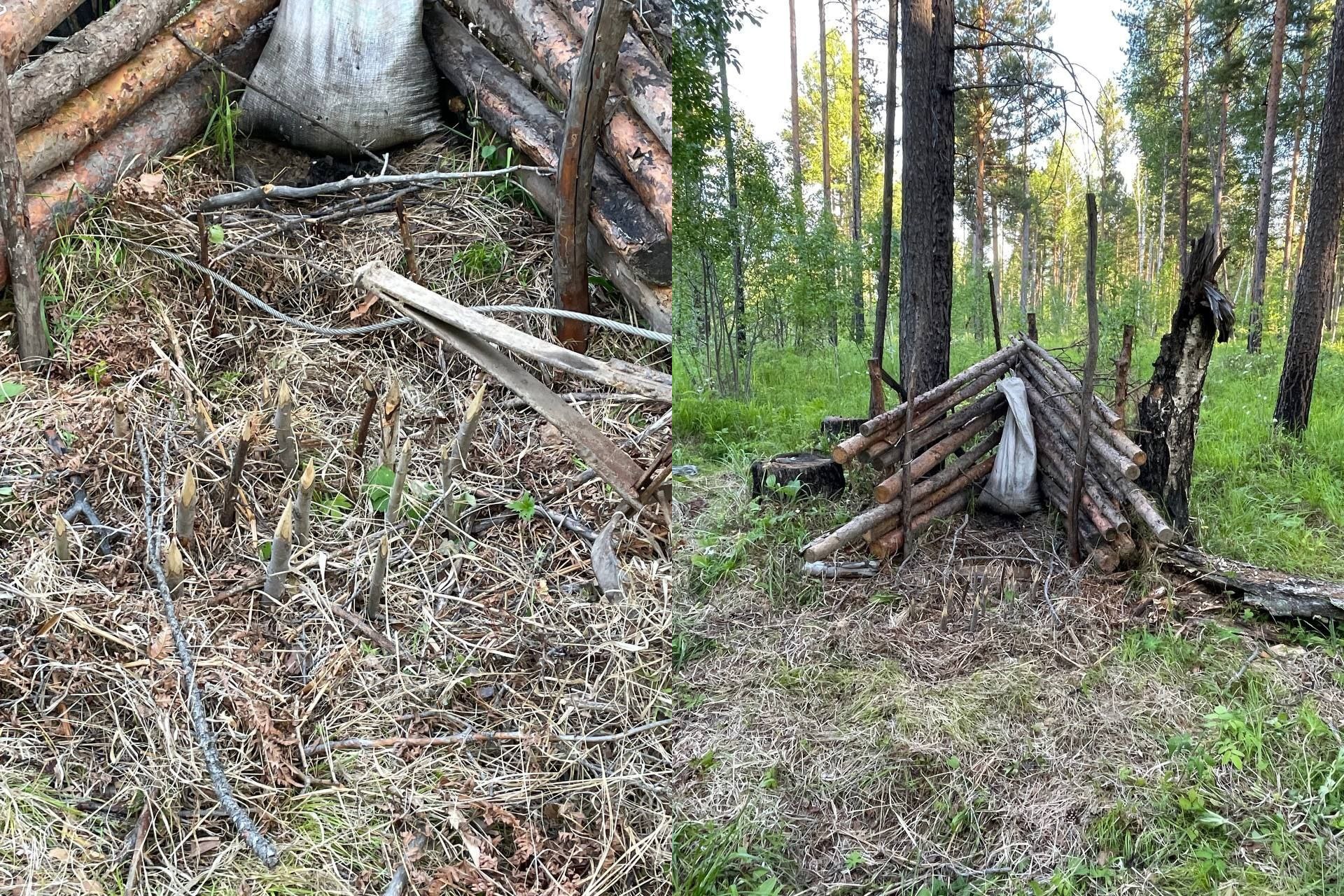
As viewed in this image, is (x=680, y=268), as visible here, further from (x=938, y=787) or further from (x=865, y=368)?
(x=938, y=787)

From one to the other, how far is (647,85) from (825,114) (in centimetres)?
55

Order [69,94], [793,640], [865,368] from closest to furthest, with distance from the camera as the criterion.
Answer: [793,640]
[865,368]
[69,94]

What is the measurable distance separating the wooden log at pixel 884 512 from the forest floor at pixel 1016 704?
14cm

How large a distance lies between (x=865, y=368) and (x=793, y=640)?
0.60 m

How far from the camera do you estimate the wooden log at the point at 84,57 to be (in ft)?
6.40

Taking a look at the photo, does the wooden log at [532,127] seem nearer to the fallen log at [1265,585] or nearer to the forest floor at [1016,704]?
the forest floor at [1016,704]

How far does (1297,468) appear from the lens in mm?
1635

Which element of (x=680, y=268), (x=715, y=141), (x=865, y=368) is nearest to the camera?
(x=715, y=141)

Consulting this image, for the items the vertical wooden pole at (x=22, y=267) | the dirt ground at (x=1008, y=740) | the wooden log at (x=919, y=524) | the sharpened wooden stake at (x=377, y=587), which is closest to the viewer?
the dirt ground at (x=1008, y=740)

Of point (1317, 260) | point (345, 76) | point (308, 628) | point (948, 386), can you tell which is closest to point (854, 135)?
point (948, 386)

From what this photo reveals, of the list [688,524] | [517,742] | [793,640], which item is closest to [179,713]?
[517,742]

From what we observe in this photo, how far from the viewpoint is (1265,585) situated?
5.04ft

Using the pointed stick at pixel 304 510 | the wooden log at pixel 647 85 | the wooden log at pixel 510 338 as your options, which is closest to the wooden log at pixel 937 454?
the wooden log at pixel 510 338

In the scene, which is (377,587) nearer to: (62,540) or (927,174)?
(62,540)
